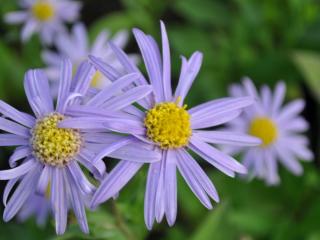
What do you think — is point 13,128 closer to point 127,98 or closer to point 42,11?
point 127,98

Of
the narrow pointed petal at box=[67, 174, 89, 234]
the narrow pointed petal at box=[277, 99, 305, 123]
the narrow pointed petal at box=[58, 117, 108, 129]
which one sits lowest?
the narrow pointed petal at box=[67, 174, 89, 234]

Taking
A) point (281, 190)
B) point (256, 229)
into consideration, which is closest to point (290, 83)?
point (281, 190)

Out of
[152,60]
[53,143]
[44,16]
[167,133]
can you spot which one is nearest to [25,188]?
[53,143]

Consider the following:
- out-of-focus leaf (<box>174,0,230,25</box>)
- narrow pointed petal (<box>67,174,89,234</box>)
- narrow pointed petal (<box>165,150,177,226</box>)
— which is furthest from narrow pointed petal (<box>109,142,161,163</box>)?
out-of-focus leaf (<box>174,0,230,25</box>)

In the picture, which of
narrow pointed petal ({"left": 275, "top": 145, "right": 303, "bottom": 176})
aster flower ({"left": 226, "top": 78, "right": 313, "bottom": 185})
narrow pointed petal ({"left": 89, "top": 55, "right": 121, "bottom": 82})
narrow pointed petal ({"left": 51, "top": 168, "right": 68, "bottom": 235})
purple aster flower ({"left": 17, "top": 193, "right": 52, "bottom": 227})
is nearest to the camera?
narrow pointed petal ({"left": 51, "top": 168, "right": 68, "bottom": 235})

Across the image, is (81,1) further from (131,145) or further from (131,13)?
(131,145)

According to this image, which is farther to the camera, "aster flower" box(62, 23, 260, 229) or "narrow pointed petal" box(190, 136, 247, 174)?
"narrow pointed petal" box(190, 136, 247, 174)

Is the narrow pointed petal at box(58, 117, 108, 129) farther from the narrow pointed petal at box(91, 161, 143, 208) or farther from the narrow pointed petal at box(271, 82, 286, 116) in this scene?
the narrow pointed petal at box(271, 82, 286, 116)
